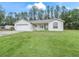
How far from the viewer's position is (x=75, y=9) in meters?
3.08

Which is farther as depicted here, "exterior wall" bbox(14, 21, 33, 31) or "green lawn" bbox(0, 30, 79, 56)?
"exterior wall" bbox(14, 21, 33, 31)

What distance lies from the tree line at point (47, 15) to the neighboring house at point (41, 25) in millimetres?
56

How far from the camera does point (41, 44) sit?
3068 mm

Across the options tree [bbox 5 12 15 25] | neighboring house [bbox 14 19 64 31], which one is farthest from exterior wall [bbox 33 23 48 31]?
tree [bbox 5 12 15 25]

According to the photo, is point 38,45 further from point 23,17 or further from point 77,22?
point 77,22

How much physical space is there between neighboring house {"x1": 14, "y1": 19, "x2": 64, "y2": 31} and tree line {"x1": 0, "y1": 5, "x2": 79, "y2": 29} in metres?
0.06

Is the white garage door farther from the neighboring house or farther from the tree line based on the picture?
the tree line

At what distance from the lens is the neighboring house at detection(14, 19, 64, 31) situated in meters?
3.10

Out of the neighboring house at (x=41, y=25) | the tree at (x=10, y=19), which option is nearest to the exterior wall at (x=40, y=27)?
the neighboring house at (x=41, y=25)

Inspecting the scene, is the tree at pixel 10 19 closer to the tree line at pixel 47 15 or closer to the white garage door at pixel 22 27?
Result: the tree line at pixel 47 15

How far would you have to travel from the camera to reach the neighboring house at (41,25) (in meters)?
3.10

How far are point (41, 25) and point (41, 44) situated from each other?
29cm

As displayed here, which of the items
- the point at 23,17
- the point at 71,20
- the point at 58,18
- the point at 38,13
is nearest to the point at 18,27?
the point at 23,17

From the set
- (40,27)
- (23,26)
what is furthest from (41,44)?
(23,26)
